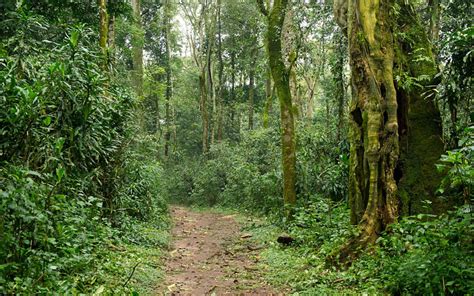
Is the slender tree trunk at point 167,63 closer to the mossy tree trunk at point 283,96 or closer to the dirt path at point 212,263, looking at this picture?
the dirt path at point 212,263

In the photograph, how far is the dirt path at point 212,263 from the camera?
21.5ft

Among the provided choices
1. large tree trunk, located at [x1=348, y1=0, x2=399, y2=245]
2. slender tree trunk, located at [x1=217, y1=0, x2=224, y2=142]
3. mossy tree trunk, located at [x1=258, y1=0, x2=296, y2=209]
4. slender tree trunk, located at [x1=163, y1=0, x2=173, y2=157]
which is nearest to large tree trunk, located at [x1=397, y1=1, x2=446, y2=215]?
large tree trunk, located at [x1=348, y1=0, x2=399, y2=245]

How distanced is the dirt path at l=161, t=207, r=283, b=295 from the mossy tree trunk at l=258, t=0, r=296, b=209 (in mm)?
1983

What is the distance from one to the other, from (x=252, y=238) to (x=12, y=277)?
736 centimetres

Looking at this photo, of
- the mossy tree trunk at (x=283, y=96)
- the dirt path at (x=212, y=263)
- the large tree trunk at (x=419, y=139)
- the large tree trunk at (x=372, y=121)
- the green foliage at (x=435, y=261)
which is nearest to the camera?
the green foliage at (x=435, y=261)

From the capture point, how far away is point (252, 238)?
11.1m

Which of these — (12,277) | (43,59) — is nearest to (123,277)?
(12,277)

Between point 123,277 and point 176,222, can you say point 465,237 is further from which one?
point 176,222

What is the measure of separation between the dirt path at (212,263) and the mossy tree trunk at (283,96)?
1.98 metres

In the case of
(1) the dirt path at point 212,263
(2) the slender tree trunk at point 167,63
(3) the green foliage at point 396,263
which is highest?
(2) the slender tree trunk at point 167,63

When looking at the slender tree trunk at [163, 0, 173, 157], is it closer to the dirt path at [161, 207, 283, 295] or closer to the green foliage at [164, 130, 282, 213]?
the green foliage at [164, 130, 282, 213]

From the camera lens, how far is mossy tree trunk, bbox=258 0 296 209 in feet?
36.9

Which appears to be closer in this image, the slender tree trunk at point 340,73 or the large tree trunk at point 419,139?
the large tree trunk at point 419,139

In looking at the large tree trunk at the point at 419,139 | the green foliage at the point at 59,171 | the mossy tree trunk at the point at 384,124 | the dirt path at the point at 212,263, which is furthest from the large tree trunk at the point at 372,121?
the green foliage at the point at 59,171
